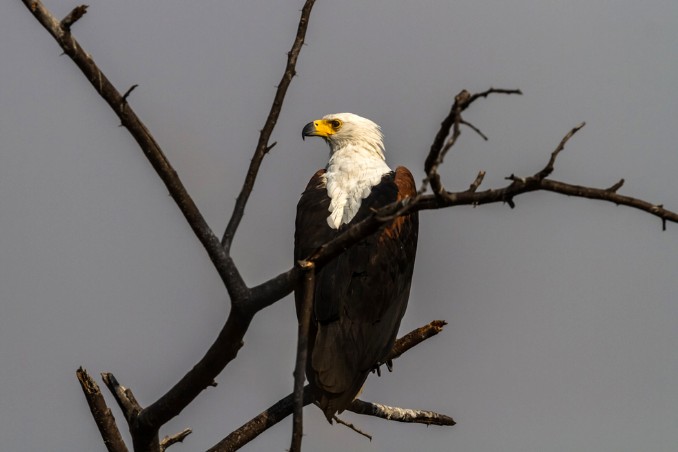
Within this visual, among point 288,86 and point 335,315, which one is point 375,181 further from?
point 288,86

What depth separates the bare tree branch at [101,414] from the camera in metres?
5.67

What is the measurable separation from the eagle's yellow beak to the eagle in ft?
3.26

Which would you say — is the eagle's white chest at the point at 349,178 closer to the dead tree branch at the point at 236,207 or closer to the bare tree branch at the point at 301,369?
the dead tree branch at the point at 236,207

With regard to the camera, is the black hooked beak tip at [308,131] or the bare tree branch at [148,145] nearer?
the bare tree branch at [148,145]

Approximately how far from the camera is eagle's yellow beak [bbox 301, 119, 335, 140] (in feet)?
27.5

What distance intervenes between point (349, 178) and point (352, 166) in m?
0.30

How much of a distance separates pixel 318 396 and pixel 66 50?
2711 mm

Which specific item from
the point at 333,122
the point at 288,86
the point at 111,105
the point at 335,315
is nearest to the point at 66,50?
the point at 111,105

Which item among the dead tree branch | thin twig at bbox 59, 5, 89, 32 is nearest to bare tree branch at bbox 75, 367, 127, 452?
the dead tree branch

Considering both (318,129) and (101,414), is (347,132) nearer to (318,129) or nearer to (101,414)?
(318,129)

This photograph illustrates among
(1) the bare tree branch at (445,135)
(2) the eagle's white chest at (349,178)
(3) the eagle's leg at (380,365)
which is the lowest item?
(1) the bare tree branch at (445,135)

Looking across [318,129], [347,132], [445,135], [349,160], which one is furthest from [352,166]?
[445,135]

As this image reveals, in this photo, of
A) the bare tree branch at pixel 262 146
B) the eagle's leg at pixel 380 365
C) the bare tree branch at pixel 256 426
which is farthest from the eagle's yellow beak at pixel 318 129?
A: the bare tree branch at pixel 262 146

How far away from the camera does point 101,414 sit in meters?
5.68
